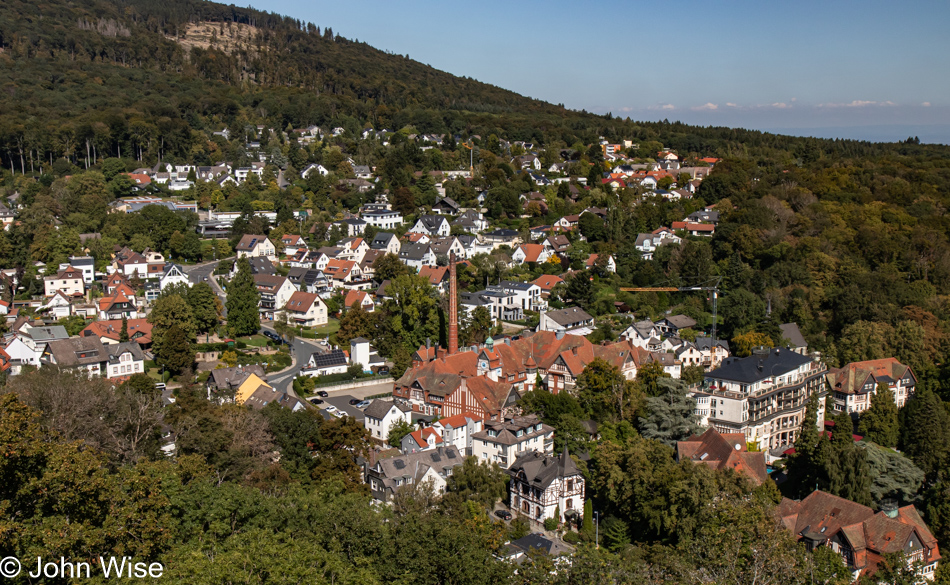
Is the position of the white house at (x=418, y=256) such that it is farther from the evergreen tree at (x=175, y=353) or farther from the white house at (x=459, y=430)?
the white house at (x=459, y=430)

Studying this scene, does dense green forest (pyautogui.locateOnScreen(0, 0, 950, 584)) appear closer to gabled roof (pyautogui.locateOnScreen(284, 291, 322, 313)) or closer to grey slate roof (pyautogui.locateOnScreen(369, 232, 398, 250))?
grey slate roof (pyautogui.locateOnScreen(369, 232, 398, 250))

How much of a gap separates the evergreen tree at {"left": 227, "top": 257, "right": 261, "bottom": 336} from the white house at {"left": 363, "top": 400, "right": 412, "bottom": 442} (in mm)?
10804

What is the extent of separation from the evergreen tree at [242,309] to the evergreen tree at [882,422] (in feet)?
85.3

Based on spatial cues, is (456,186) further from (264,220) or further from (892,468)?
(892,468)

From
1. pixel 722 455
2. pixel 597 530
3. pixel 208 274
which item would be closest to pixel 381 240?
pixel 208 274

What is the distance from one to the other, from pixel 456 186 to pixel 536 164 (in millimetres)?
13814

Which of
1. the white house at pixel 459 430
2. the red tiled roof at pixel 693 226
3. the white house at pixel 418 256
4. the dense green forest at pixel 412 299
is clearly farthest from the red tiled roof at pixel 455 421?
the red tiled roof at pixel 693 226

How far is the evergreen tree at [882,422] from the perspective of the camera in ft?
94.4

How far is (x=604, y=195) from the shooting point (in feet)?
187

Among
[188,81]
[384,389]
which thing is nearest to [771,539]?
[384,389]

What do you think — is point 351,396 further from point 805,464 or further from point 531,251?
point 531,251

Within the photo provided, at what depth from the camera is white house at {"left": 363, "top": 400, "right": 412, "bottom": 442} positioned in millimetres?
27109

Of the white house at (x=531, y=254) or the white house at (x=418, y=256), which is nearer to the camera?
the white house at (x=418, y=256)

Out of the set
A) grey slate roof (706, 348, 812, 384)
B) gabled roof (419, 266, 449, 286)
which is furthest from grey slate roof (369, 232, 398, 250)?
grey slate roof (706, 348, 812, 384)
